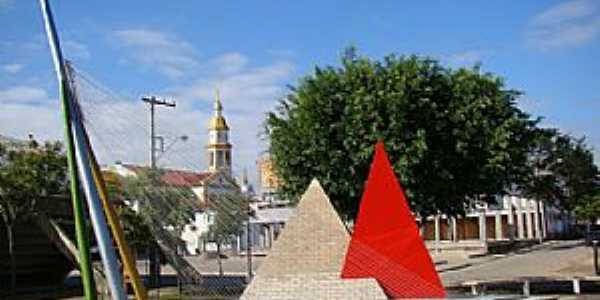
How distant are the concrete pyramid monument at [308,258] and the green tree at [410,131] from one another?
6.37 meters

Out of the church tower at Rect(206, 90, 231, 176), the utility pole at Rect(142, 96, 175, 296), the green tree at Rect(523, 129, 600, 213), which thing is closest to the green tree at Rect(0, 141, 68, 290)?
the utility pole at Rect(142, 96, 175, 296)

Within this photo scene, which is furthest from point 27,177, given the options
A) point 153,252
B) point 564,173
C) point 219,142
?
point 219,142

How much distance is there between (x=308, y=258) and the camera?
19.7 metres

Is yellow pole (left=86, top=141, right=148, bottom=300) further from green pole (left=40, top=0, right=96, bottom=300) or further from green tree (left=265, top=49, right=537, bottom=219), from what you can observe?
green tree (left=265, top=49, right=537, bottom=219)

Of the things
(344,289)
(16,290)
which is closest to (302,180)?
(344,289)

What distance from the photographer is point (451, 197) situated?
27875mm

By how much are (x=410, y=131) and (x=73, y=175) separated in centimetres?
1688

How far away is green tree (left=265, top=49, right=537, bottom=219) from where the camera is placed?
2603cm

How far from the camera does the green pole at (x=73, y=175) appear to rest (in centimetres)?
1031

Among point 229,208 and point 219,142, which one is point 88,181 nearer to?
point 229,208

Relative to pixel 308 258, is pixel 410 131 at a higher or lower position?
higher

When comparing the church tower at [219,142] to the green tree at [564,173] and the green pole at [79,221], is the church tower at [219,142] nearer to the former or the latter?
the green tree at [564,173]

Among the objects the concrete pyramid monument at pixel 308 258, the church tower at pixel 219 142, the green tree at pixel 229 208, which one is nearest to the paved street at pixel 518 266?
the concrete pyramid monument at pixel 308 258

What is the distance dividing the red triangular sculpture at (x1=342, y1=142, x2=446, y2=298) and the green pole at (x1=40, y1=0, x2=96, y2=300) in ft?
28.4
